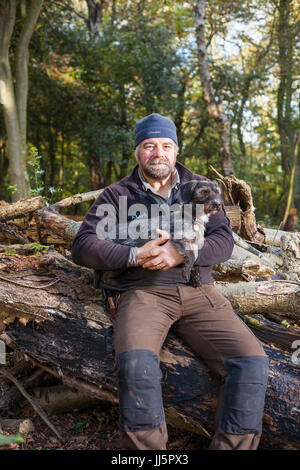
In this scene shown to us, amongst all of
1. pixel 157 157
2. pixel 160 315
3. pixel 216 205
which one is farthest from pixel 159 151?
pixel 160 315

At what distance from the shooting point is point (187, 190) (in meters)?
3.23

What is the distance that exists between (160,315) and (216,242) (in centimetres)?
77

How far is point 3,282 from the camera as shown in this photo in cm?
335

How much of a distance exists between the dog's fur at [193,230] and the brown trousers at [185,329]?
161mm

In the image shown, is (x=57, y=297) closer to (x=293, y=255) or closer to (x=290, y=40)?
(x=293, y=255)

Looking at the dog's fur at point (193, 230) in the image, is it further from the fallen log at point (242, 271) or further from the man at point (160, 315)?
the fallen log at point (242, 271)

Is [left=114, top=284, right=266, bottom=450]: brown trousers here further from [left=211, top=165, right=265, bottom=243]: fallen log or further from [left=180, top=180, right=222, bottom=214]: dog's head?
[left=211, top=165, right=265, bottom=243]: fallen log

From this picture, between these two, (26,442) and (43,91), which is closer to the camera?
(26,442)

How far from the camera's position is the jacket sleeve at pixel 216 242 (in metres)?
3.03

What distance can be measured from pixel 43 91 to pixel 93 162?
2828 millimetres

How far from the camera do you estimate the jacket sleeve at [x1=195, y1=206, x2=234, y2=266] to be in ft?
9.95

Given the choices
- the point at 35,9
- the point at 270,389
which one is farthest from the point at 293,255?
the point at 35,9

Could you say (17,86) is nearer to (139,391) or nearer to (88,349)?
(88,349)

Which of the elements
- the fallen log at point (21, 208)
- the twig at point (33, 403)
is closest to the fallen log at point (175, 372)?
the twig at point (33, 403)
